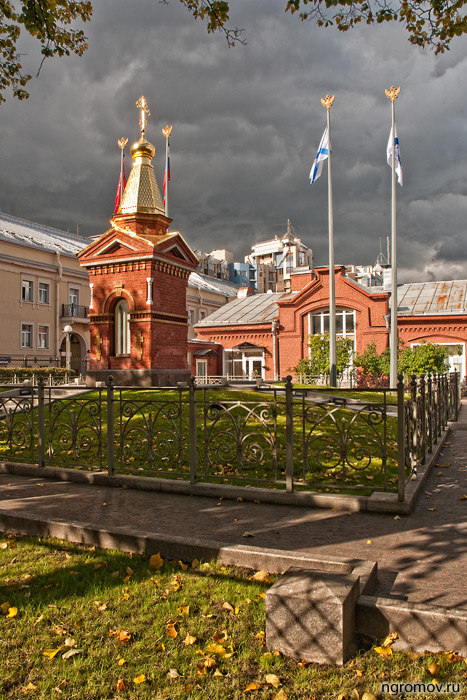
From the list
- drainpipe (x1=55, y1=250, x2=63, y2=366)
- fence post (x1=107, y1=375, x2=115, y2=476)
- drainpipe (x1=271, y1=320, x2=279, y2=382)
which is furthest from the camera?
drainpipe (x1=55, y1=250, x2=63, y2=366)

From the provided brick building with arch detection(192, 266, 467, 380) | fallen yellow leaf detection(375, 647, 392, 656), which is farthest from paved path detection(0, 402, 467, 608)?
brick building with arch detection(192, 266, 467, 380)

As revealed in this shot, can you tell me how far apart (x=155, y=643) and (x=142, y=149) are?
56.2ft

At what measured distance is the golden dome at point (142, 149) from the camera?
1736 cm

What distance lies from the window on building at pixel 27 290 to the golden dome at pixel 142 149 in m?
20.4

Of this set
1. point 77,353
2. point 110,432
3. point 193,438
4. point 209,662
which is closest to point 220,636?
point 209,662

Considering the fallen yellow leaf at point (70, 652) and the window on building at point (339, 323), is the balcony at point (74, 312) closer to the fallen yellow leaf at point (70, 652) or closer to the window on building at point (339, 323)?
the window on building at point (339, 323)

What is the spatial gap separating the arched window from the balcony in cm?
2124

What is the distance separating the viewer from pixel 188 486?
20.7 ft

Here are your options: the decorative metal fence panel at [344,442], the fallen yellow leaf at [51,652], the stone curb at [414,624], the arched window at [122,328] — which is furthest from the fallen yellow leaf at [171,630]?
the arched window at [122,328]

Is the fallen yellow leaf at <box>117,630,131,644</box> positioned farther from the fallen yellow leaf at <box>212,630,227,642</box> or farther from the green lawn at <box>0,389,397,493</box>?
the green lawn at <box>0,389,397,493</box>

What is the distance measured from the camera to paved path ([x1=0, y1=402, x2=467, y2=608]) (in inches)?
151

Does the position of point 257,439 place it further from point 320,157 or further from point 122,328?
point 320,157

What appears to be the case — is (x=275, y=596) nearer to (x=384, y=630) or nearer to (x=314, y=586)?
(x=314, y=586)

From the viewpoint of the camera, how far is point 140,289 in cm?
1611
